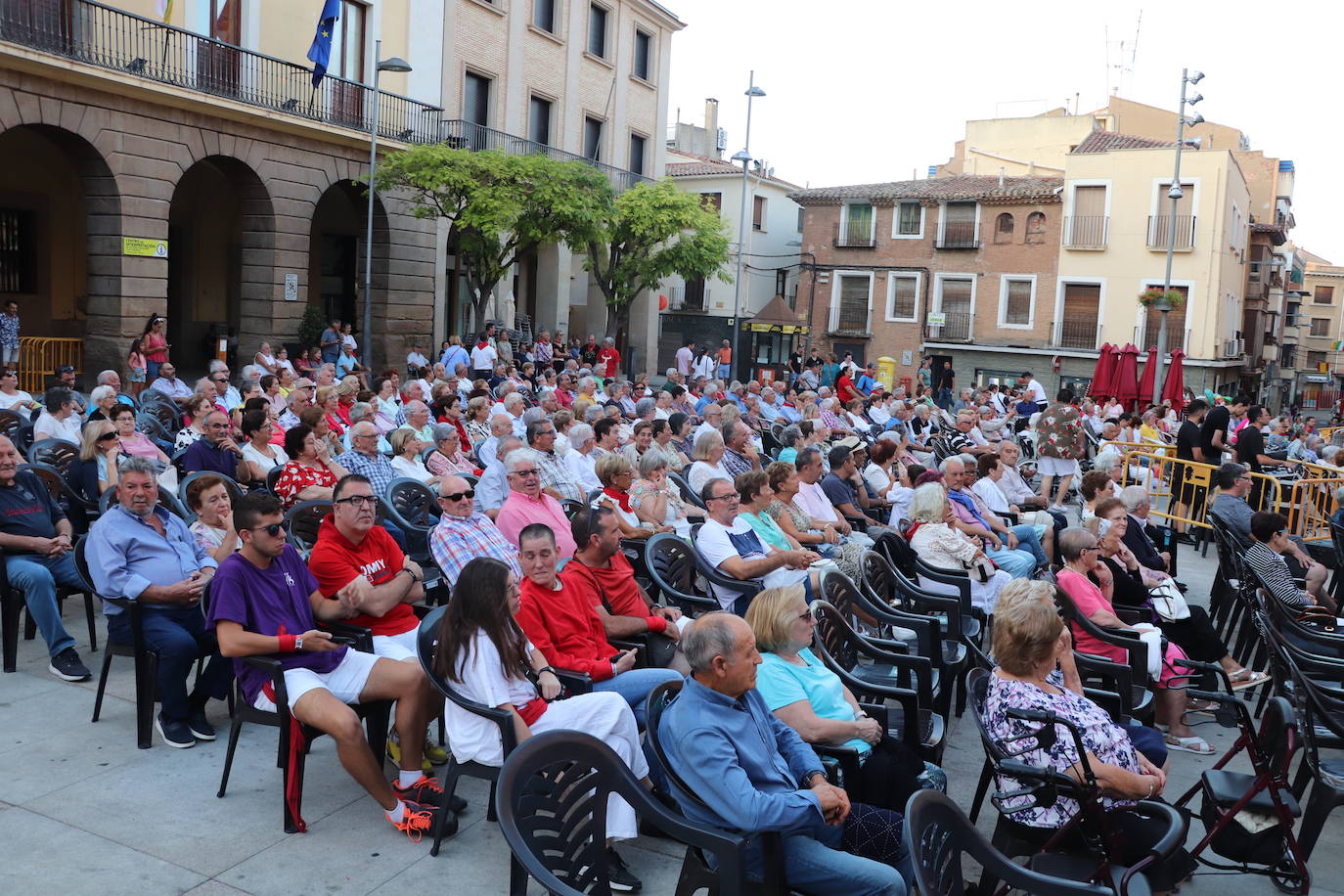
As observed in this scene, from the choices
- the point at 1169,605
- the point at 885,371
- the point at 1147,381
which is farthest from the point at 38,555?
the point at 885,371

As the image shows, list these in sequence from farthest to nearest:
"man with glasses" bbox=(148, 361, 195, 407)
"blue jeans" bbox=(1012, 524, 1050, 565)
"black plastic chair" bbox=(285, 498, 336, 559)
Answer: "man with glasses" bbox=(148, 361, 195, 407) < "blue jeans" bbox=(1012, 524, 1050, 565) < "black plastic chair" bbox=(285, 498, 336, 559)

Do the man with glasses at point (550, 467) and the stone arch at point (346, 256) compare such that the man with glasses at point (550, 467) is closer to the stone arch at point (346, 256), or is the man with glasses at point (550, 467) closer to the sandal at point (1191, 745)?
the sandal at point (1191, 745)

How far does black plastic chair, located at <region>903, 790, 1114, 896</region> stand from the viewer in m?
2.76

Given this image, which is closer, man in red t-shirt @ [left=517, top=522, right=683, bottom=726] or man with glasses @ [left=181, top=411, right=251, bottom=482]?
man in red t-shirt @ [left=517, top=522, right=683, bottom=726]

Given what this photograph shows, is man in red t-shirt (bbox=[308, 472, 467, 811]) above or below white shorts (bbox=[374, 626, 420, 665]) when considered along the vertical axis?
above

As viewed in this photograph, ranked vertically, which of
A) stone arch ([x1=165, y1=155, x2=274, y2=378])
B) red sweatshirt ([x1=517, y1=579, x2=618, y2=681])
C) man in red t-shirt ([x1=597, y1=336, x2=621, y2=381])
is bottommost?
red sweatshirt ([x1=517, y1=579, x2=618, y2=681])

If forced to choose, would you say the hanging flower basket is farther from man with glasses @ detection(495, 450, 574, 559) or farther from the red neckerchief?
man with glasses @ detection(495, 450, 574, 559)

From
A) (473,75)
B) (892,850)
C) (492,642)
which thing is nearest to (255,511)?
(492,642)

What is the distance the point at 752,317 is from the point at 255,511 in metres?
31.1

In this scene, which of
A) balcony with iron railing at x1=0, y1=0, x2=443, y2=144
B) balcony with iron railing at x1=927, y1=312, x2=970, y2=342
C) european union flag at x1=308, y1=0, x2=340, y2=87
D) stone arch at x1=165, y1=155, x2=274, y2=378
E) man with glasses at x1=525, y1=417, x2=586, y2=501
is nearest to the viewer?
man with glasses at x1=525, y1=417, x2=586, y2=501

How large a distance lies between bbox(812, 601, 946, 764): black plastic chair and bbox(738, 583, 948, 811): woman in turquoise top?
0.33 meters

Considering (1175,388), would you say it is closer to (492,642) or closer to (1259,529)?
(1259,529)

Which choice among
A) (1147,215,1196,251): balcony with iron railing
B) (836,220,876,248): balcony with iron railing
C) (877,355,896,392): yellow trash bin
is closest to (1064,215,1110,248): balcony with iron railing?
(1147,215,1196,251): balcony with iron railing

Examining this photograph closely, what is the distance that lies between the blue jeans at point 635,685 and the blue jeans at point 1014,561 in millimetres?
3631
